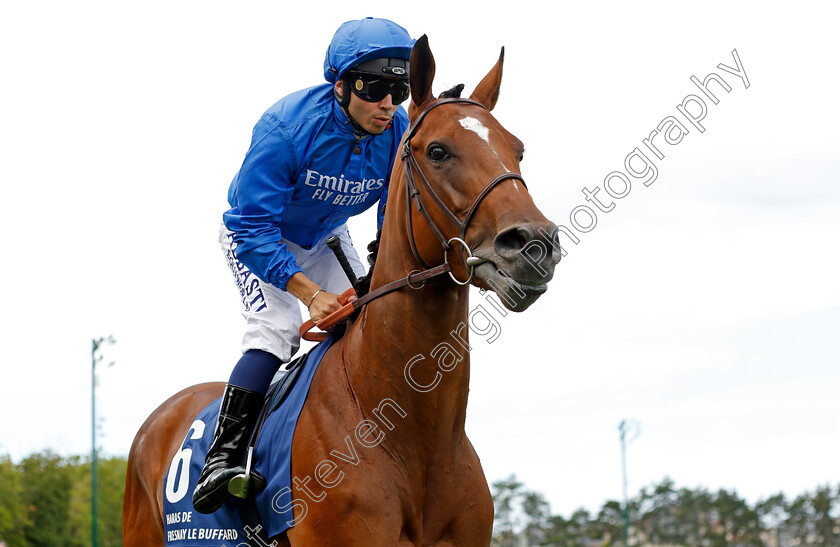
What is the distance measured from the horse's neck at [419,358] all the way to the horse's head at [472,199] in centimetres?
19

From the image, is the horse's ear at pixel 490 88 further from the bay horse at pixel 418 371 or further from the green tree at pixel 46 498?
the green tree at pixel 46 498

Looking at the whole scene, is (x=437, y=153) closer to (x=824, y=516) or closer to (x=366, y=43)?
(x=366, y=43)

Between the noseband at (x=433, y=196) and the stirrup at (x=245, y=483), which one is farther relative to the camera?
the stirrup at (x=245, y=483)

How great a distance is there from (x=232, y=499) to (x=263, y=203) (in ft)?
5.42

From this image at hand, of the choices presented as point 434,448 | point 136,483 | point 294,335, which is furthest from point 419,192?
point 136,483

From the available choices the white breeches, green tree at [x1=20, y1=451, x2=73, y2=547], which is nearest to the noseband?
the white breeches

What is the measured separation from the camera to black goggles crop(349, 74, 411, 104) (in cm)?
498

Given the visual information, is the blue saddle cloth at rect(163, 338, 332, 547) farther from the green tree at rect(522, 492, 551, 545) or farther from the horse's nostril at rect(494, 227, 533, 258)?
the green tree at rect(522, 492, 551, 545)

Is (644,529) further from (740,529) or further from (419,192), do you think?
(419,192)

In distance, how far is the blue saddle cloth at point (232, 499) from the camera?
4434 mm

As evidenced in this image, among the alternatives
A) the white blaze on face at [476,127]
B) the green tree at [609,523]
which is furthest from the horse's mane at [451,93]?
the green tree at [609,523]

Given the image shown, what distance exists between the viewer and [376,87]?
4.99 meters

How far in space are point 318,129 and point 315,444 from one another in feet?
6.24

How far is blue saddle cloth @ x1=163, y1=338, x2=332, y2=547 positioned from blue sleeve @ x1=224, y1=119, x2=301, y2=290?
58 cm
